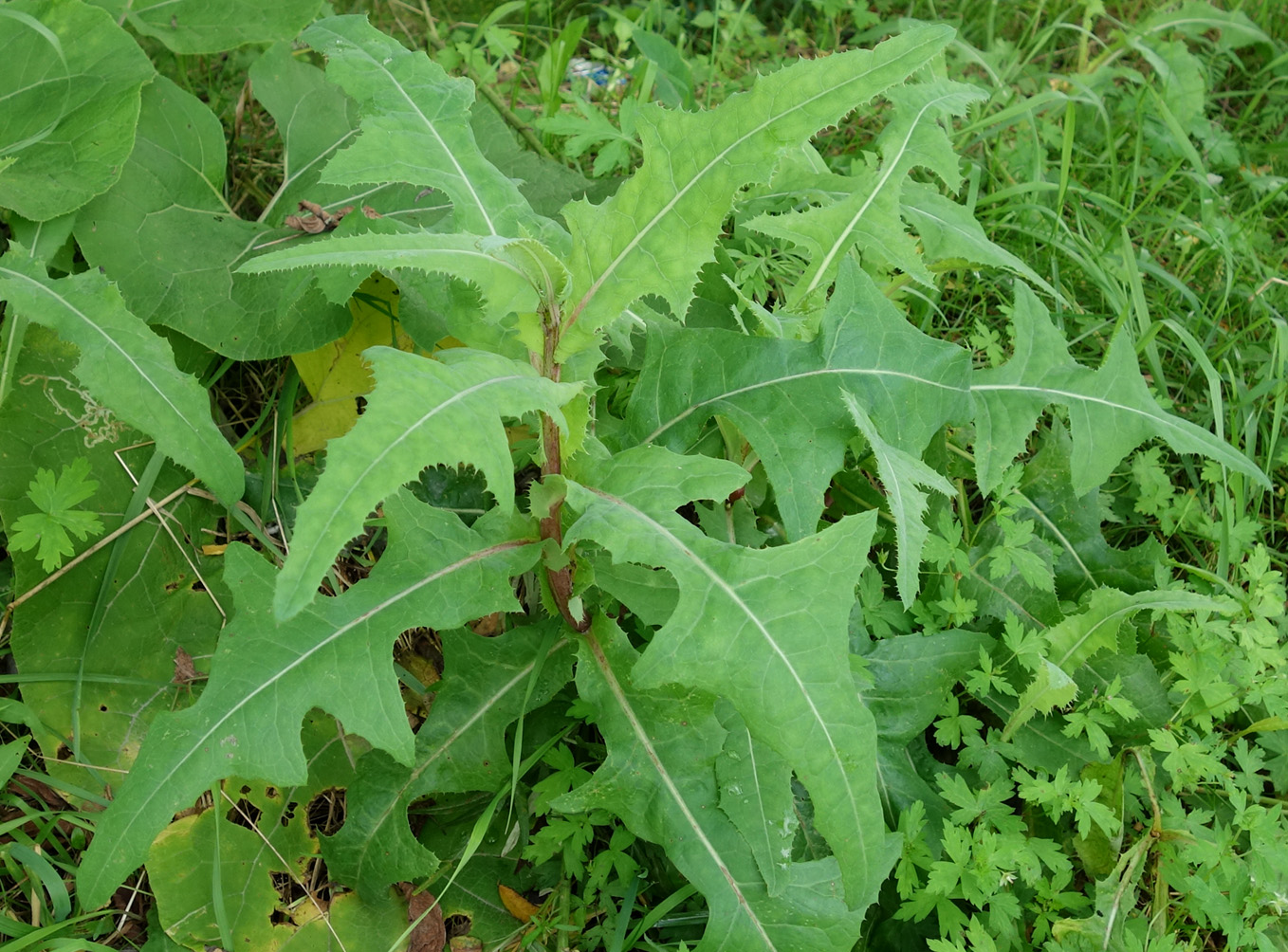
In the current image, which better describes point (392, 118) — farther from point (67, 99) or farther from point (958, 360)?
point (958, 360)

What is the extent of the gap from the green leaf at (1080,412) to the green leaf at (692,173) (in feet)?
2.58

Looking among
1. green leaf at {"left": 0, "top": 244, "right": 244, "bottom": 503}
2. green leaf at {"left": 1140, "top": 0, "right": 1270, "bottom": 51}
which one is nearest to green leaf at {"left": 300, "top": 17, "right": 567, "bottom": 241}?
green leaf at {"left": 0, "top": 244, "right": 244, "bottom": 503}

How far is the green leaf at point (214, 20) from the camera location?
2799 millimetres

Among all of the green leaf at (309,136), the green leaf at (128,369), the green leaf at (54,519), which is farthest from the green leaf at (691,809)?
the green leaf at (309,136)

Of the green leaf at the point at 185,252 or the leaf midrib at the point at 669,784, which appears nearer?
the leaf midrib at the point at 669,784

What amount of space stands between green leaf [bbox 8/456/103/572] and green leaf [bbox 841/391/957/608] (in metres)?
1.77

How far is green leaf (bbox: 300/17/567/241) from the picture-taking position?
2.09 metres

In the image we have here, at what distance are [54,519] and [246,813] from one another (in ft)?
2.71

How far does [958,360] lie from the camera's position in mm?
2229

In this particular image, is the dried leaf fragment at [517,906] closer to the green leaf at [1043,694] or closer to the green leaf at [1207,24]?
the green leaf at [1043,694]

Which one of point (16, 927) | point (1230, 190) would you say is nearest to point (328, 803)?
point (16, 927)

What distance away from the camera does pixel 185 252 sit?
2.66m

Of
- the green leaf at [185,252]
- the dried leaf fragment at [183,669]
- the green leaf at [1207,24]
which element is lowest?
the dried leaf fragment at [183,669]

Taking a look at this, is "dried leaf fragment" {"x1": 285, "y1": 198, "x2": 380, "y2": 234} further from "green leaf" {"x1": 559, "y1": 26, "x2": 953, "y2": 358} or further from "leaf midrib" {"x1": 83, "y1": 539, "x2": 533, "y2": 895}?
"leaf midrib" {"x1": 83, "y1": 539, "x2": 533, "y2": 895}
